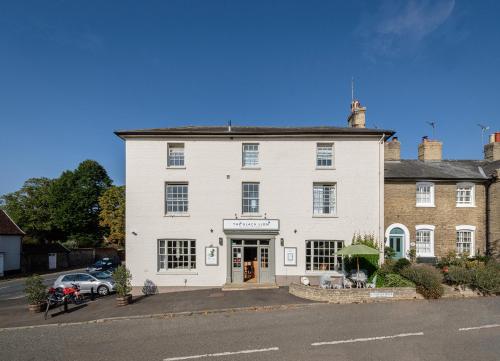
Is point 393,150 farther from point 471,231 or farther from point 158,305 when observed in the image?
point 158,305

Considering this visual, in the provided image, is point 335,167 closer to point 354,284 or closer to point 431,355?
→ point 354,284

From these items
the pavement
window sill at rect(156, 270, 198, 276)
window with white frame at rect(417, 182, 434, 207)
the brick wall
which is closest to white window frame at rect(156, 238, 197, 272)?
window sill at rect(156, 270, 198, 276)

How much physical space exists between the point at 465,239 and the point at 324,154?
11097 millimetres

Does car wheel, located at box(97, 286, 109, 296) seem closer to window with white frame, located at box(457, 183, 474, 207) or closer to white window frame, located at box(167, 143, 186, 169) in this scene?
white window frame, located at box(167, 143, 186, 169)

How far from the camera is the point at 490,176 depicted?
2012 cm

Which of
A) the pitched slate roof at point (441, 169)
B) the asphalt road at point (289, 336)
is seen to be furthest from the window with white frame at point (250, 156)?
the pitched slate roof at point (441, 169)

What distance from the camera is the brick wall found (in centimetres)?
1970

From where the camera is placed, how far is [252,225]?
1764 cm

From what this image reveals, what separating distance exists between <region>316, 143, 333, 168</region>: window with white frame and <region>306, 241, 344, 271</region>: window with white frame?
185 inches

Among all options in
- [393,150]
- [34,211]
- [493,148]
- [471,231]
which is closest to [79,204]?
[34,211]

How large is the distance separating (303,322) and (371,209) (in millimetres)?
9034

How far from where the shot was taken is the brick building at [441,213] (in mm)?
19672

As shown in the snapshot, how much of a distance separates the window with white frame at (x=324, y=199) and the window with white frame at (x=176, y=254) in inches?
298

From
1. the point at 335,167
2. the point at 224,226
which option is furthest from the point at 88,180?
the point at 335,167
